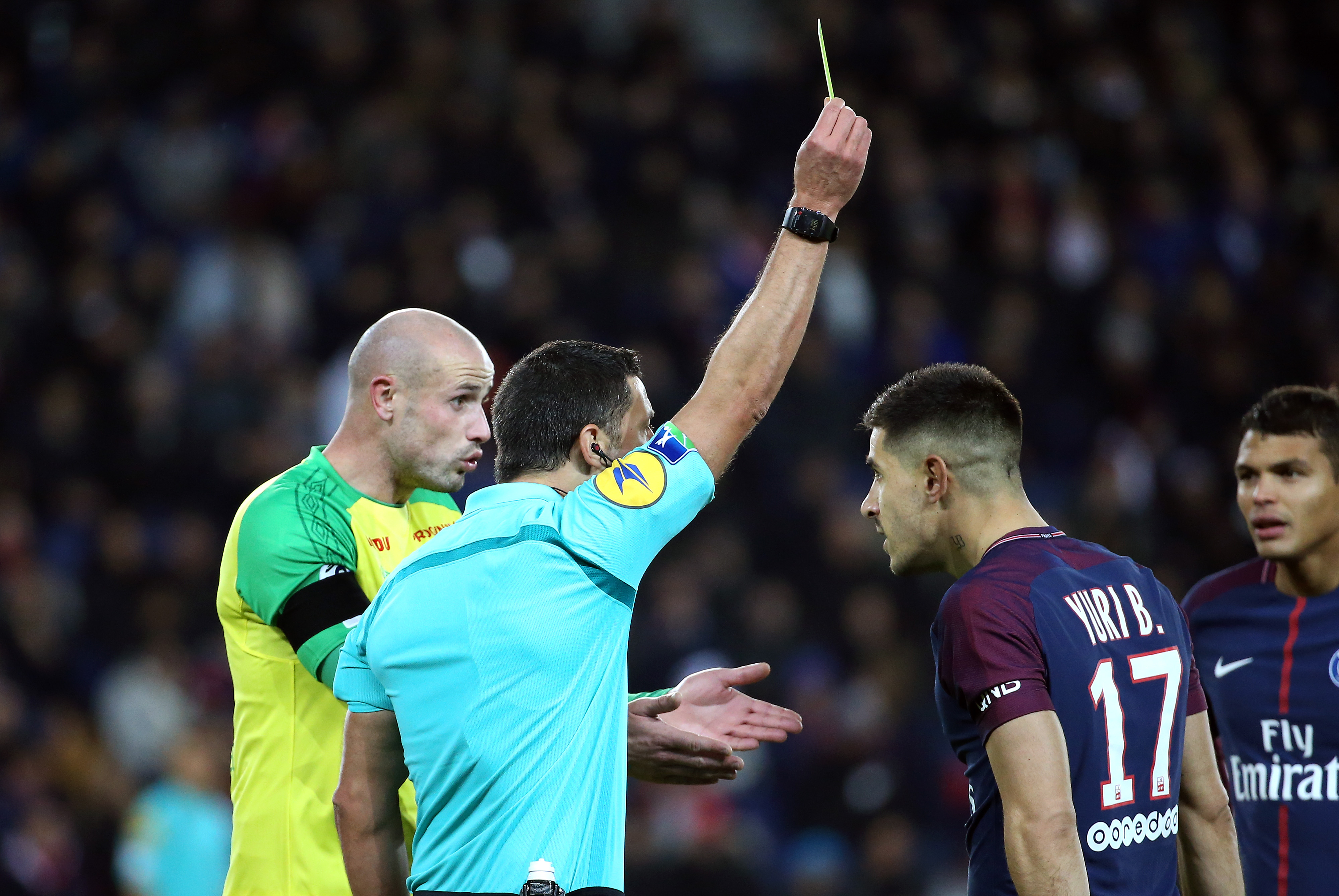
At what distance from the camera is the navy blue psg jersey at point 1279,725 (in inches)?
167

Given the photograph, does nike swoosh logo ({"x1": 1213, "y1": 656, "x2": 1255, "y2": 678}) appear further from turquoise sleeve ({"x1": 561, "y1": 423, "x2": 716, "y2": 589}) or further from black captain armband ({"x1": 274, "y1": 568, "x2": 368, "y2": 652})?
black captain armband ({"x1": 274, "y1": 568, "x2": 368, "y2": 652})

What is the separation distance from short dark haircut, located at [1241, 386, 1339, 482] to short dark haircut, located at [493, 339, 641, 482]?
7.97 ft

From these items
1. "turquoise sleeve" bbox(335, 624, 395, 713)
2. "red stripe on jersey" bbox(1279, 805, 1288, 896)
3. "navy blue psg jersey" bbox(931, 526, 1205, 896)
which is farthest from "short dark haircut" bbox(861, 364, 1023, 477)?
"red stripe on jersey" bbox(1279, 805, 1288, 896)

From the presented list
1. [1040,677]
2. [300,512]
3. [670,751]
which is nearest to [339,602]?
[300,512]

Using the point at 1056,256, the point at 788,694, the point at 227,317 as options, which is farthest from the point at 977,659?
the point at 1056,256

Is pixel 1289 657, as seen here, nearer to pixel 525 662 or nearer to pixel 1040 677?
pixel 1040 677

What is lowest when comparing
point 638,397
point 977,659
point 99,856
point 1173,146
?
point 99,856

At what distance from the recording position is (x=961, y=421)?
3.38 m

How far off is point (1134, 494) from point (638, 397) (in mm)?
8011

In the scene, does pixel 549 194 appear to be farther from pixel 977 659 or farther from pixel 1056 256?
pixel 977 659

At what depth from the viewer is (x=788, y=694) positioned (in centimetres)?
883

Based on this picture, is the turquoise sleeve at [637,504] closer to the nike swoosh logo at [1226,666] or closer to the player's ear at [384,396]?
the player's ear at [384,396]

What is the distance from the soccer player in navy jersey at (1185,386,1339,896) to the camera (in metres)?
4.27

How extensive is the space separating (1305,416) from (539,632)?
2.84 meters
